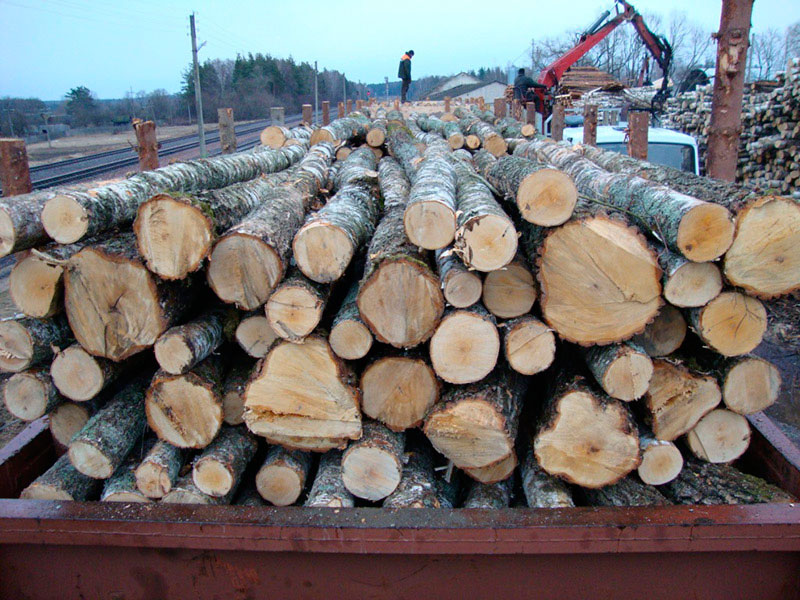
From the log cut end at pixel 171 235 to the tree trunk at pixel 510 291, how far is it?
1.39 metres

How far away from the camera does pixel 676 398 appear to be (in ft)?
8.95

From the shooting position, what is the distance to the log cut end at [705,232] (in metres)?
2.41

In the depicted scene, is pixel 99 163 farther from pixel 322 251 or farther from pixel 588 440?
pixel 588 440

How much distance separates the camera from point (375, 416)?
110 inches

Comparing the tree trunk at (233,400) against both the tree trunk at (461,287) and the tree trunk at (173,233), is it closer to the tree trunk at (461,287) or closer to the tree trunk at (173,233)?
the tree trunk at (173,233)

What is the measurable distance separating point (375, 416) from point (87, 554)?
1.40 metres

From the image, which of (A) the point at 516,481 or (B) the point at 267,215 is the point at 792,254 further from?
(B) the point at 267,215

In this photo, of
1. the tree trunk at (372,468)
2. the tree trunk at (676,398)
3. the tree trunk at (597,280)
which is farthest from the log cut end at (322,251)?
the tree trunk at (676,398)

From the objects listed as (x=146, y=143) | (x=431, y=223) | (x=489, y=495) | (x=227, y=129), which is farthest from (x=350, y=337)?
(x=227, y=129)

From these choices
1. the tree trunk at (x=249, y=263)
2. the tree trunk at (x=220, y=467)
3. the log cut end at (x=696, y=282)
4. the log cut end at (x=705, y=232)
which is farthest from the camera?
the tree trunk at (x=220, y=467)

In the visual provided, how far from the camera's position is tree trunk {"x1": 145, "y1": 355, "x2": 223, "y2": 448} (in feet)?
8.96

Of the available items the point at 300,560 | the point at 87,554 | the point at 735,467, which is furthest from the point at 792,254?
the point at 87,554

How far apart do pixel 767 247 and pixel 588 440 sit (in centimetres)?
121

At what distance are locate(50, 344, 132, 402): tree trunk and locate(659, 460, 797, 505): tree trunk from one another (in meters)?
3.04
